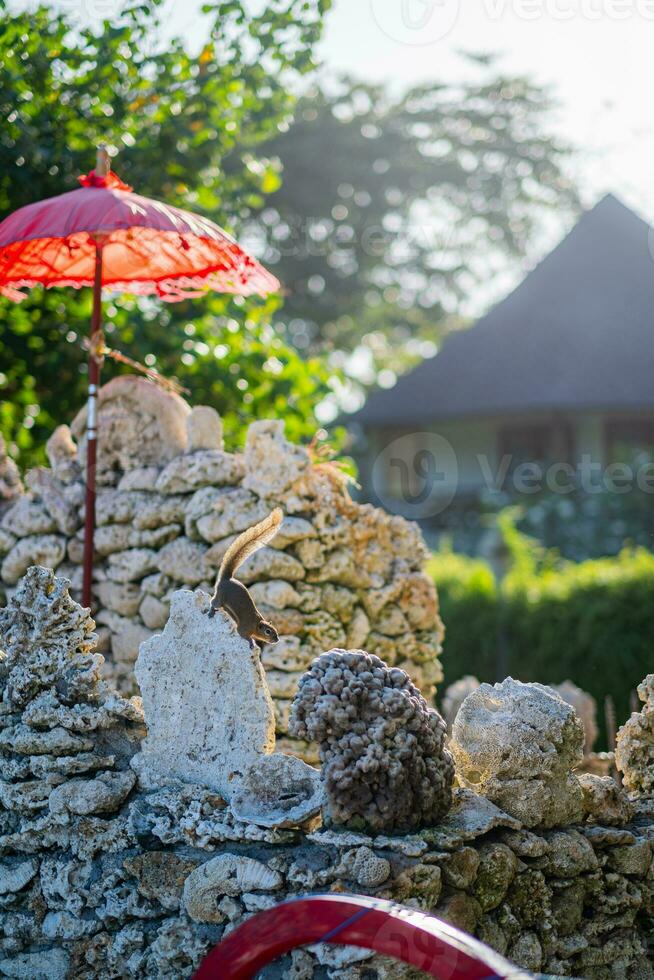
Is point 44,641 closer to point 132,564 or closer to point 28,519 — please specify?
point 132,564

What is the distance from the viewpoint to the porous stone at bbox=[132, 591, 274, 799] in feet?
11.3

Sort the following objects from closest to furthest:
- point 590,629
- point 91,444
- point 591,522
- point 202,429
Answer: point 91,444
point 202,429
point 590,629
point 591,522

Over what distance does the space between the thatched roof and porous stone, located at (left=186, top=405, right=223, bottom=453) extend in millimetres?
10694

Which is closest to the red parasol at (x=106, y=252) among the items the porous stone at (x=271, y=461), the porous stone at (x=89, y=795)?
the porous stone at (x=271, y=461)

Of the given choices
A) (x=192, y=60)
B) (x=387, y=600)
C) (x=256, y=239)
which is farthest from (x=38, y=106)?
(x=256, y=239)

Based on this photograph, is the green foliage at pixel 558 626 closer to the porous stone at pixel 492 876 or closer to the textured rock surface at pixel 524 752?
the textured rock surface at pixel 524 752

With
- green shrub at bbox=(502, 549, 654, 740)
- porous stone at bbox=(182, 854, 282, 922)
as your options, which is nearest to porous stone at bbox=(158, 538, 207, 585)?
porous stone at bbox=(182, 854, 282, 922)

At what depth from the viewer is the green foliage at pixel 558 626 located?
7.72 m

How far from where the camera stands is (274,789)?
10.9 feet

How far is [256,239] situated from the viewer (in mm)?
19250

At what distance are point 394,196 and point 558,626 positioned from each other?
13386 mm

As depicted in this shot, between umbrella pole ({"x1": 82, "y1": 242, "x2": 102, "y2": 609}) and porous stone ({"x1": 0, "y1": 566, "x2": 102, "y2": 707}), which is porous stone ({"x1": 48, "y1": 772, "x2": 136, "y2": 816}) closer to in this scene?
porous stone ({"x1": 0, "y1": 566, "x2": 102, "y2": 707})

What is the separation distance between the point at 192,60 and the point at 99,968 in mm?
5587

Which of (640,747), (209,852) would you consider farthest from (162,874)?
(640,747)
